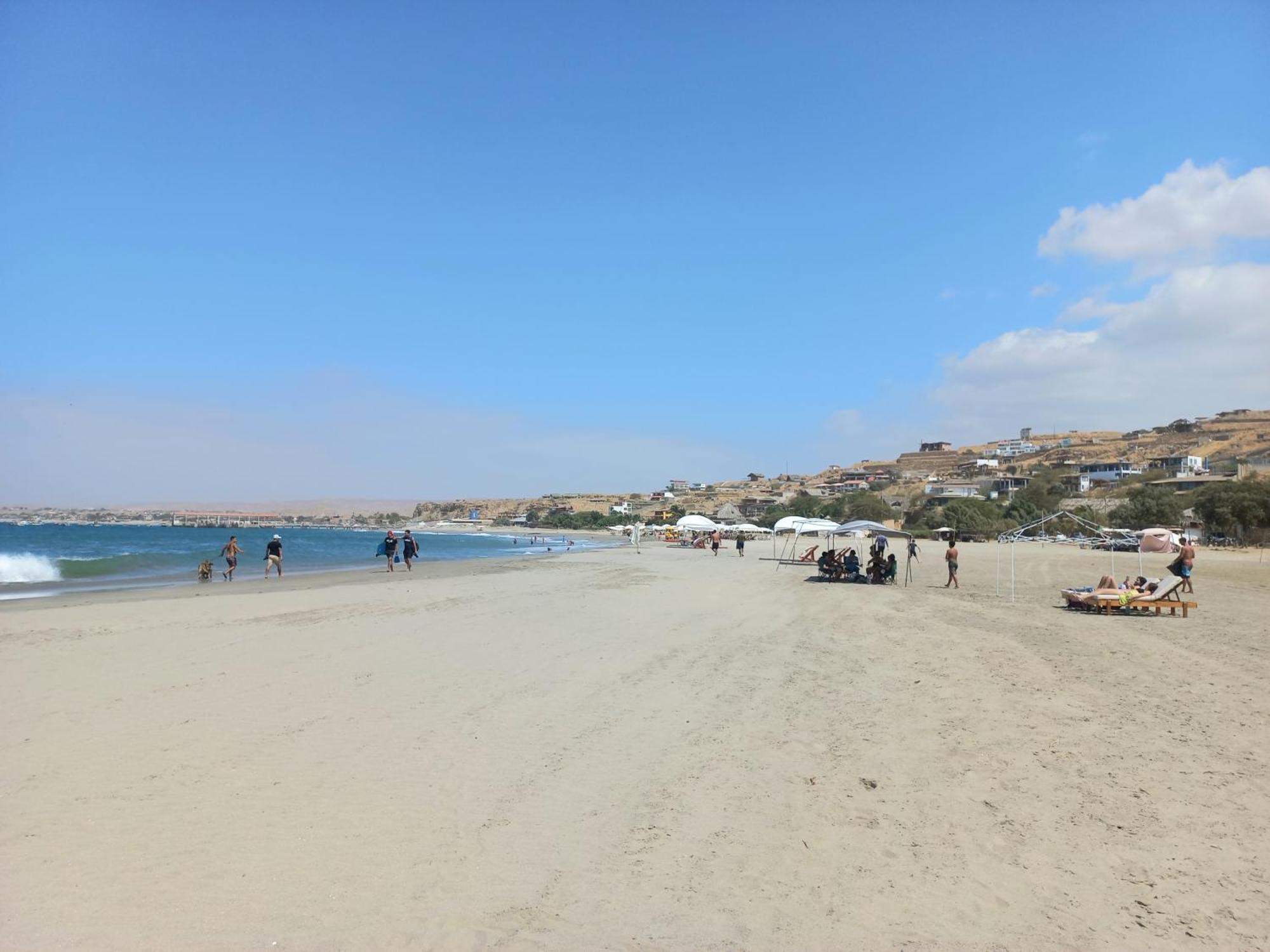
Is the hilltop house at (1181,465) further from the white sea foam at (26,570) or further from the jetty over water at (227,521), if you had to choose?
the jetty over water at (227,521)

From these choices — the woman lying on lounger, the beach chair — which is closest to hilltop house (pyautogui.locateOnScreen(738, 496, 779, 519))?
the woman lying on lounger

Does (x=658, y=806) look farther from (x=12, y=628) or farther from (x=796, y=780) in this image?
(x=12, y=628)

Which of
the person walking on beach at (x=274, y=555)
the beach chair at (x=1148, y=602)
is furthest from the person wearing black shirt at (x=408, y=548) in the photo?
the beach chair at (x=1148, y=602)

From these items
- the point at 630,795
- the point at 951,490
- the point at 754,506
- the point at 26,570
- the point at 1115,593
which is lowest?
the point at 26,570

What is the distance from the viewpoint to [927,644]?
10422 mm

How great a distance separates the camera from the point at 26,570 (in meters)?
27.7

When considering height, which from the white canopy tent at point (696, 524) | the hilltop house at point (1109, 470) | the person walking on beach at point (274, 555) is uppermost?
the hilltop house at point (1109, 470)

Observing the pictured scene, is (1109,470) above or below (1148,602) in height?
above

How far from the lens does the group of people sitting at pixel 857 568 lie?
69.0ft

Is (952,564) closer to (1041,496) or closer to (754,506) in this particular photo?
(1041,496)

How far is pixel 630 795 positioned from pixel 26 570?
102ft

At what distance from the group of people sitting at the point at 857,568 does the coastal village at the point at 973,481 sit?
3813cm

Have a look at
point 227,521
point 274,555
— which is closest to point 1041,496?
point 274,555

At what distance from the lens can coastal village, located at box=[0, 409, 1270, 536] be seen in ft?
246
